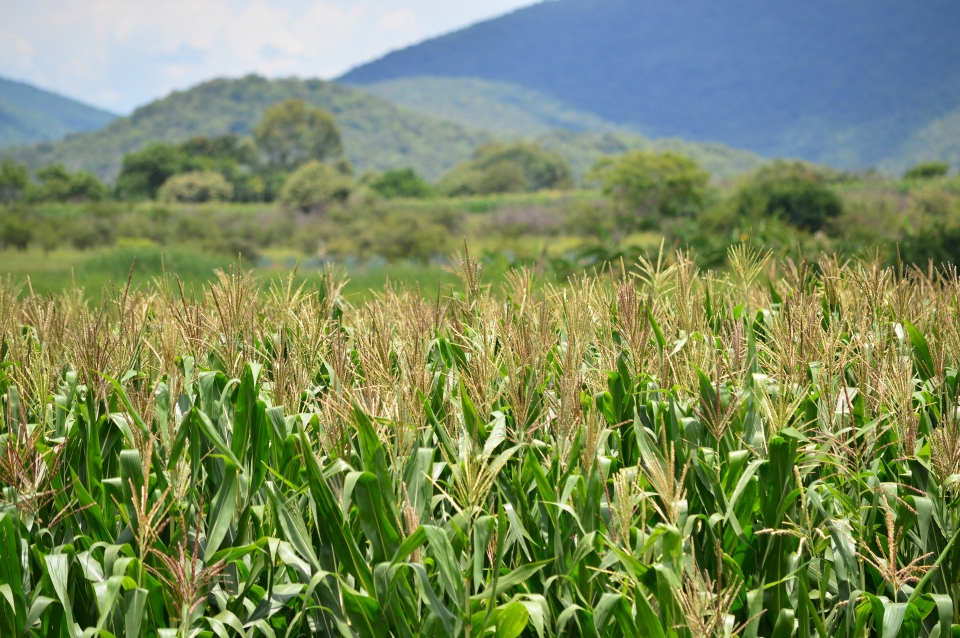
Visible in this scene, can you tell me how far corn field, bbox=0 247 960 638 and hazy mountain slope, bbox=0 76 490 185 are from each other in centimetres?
12034

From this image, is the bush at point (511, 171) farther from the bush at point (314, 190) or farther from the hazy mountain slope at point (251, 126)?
the hazy mountain slope at point (251, 126)

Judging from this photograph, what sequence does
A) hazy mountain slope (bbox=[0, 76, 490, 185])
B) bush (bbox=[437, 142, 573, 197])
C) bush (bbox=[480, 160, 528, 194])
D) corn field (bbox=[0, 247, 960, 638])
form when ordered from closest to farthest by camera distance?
corn field (bbox=[0, 247, 960, 638]) → bush (bbox=[480, 160, 528, 194]) → bush (bbox=[437, 142, 573, 197]) → hazy mountain slope (bbox=[0, 76, 490, 185])

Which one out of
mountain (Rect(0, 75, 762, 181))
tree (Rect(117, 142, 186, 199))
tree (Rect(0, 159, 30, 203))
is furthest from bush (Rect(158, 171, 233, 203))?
mountain (Rect(0, 75, 762, 181))

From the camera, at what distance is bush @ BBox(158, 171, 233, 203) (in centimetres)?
5400

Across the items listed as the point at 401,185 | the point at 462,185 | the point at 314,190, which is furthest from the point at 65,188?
the point at 462,185

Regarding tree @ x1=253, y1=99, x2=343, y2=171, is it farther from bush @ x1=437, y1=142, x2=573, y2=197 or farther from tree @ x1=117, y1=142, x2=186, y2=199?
tree @ x1=117, y1=142, x2=186, y2=199

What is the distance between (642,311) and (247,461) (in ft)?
6.05

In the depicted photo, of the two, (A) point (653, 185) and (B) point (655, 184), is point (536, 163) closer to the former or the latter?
(B) point (655, 184)

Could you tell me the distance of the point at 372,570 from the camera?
6.35 ft

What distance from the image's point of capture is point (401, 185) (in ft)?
219

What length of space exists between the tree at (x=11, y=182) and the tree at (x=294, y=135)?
33.4m

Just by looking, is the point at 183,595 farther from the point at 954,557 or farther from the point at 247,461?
the point at 954,557

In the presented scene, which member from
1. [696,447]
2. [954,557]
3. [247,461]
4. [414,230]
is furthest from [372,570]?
[414,230]

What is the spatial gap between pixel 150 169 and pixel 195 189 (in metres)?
13.4
